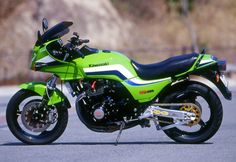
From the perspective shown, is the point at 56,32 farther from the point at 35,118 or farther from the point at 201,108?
the point at 201,108

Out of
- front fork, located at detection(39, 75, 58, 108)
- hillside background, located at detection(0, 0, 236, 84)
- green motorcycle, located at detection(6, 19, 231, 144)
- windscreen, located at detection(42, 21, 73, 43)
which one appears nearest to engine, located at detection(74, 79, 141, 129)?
green motorcycle, located at detection(6, 19, 231, 144)

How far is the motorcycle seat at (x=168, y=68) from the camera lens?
35.2 feet

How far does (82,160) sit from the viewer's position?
9.63m

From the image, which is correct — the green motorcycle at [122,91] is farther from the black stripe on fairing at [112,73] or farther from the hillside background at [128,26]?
the hillside background at [128,26]

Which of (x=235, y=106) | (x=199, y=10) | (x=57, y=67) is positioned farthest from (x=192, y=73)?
(x=199, y=10)

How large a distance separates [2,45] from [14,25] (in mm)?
1691

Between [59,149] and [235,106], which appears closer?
[59,149]

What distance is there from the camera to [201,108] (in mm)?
10922

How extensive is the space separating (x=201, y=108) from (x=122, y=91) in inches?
40.7

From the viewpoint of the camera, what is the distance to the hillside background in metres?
34.1

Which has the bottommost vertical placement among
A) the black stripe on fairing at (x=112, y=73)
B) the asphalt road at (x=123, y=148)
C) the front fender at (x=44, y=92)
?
the asphalt road at (x=123, y=148)

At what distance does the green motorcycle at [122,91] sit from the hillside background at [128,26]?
55.6ft

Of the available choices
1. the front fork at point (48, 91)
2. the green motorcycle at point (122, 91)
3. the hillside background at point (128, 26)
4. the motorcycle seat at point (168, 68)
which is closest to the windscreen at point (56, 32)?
the green motorcycle at point (122, 91)

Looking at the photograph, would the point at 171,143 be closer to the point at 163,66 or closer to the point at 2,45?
the point at 163,66
